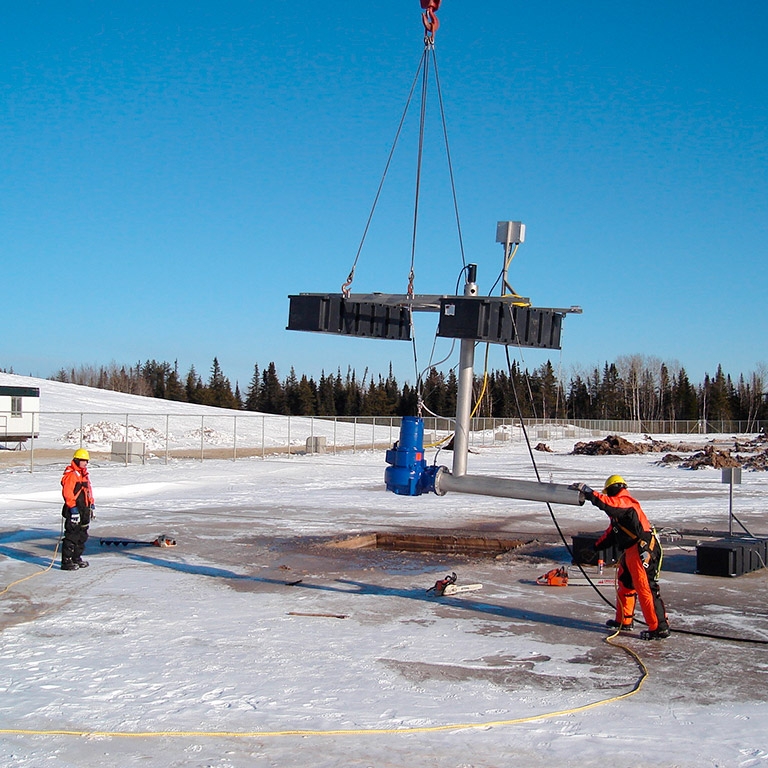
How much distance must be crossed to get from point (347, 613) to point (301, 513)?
11364 millimetres

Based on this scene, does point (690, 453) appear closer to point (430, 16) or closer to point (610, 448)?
point (610, 448)

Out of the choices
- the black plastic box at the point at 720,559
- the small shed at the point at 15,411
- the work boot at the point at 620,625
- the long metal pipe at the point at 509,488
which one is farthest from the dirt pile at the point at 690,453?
the small shed at the point at 15,411

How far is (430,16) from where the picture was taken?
39.7 feet

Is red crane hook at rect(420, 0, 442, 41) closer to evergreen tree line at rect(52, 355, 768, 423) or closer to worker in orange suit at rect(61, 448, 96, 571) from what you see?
worker in orange suit at rect(61, 448, 96, 571)

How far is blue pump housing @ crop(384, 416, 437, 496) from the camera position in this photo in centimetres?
1194

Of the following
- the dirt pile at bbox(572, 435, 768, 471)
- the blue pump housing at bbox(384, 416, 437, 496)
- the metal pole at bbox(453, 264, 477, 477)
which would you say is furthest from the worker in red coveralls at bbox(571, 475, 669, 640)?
the dirt pile at bbox(572, 435, 768, 471)

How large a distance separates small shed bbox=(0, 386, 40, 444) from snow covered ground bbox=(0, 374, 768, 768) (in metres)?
31.5

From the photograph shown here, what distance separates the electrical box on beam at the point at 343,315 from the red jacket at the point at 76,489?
4.85 m

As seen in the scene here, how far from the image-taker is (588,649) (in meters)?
9.74

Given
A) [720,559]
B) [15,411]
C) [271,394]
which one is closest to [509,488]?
[720,559]

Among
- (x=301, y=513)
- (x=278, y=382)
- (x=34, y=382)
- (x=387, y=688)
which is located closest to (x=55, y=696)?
(x=387, y=688)

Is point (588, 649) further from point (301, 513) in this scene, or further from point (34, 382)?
point (34, 382)

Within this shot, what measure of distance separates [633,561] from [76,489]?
8.83 m

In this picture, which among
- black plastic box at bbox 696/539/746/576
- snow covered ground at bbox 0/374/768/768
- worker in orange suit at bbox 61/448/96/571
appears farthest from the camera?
worker in orange suit at bbox 61/448/96/571
